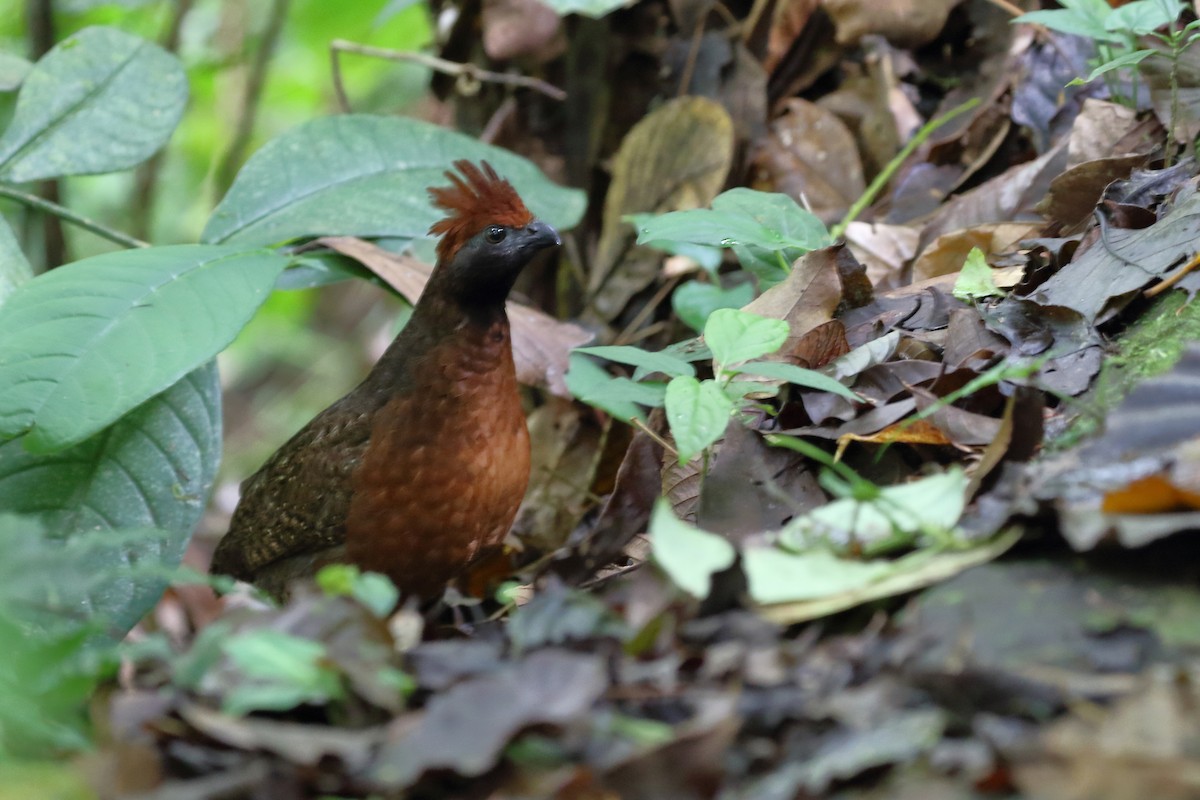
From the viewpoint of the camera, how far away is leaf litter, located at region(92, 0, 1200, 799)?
5.11 ft

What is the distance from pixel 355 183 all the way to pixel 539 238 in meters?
0.72

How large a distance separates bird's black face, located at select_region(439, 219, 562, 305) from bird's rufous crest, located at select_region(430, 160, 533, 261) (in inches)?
1.2

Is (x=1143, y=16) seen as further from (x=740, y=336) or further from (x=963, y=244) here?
(x=740, y=336)

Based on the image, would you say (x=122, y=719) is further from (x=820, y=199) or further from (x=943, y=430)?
(x=820, y=199)

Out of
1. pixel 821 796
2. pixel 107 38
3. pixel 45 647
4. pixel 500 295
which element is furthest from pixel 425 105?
pixel 821 796

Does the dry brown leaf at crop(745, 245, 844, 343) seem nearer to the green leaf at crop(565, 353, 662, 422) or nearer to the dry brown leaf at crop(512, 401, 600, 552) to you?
the green leaf at crop(565, 353, 662, 422)

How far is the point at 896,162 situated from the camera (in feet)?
12.7

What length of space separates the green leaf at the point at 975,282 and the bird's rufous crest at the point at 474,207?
53.2 inches

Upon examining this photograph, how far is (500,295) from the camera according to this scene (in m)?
3.67

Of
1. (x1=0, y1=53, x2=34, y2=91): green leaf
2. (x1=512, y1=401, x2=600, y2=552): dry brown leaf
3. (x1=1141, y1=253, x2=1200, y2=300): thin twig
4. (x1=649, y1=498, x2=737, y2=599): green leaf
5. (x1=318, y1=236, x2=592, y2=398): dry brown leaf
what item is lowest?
(x1=512, y1=401, x2=600, y2=552): dry brown leaf

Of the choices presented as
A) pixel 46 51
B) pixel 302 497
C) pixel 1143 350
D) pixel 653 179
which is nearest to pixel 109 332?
pixel 302 497

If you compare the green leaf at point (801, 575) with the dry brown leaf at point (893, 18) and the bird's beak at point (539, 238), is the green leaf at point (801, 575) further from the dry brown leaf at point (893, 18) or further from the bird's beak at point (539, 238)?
the dry brown leaf at point (893, 18)

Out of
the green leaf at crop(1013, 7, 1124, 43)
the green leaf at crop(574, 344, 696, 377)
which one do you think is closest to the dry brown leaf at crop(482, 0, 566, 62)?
the green leaf at crop(1013, 7, 1124, 43)

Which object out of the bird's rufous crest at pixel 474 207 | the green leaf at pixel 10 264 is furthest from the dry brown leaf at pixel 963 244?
the green leaf at pixel 10 264
